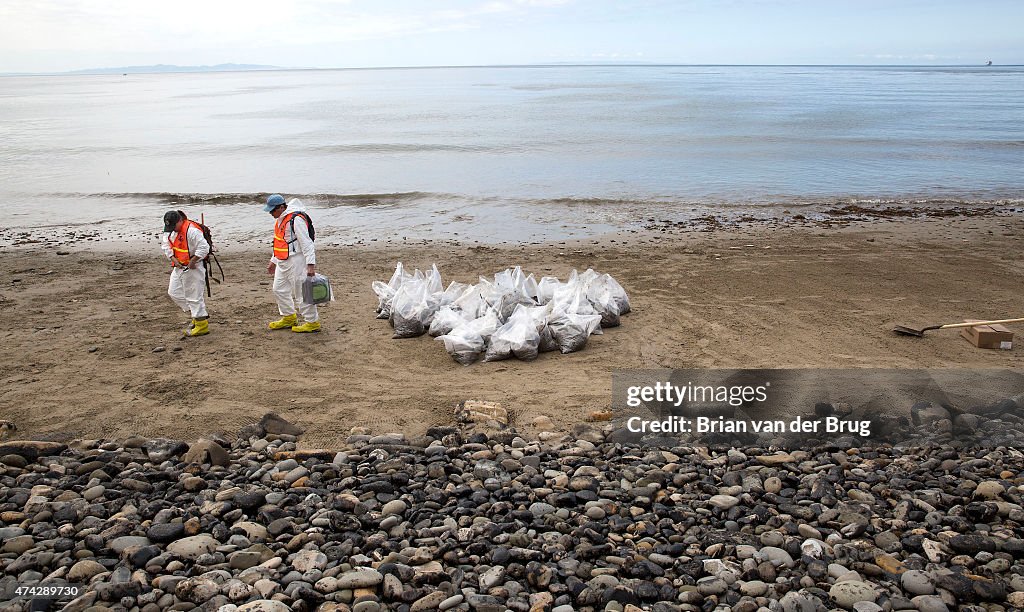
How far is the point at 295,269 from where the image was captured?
289 inches

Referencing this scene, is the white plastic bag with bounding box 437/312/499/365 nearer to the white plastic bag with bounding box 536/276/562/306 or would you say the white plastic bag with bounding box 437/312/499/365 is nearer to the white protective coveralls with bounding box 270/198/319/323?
the white plastic bag with bounding box 536/276/562/306

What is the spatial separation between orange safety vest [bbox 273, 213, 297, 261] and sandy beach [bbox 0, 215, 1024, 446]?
0.88 metres

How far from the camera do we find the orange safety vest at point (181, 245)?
7035 millimetres

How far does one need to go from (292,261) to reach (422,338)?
1.60 m

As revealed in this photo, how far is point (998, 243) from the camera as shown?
10.8m

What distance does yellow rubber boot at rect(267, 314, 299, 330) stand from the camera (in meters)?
7.48

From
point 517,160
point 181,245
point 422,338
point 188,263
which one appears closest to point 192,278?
point 188,263

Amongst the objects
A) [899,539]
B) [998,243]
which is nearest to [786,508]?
[899,539]

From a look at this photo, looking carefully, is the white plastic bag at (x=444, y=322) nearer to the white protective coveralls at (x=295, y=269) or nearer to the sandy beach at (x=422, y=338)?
the sandy beach at (x=422, y=338)

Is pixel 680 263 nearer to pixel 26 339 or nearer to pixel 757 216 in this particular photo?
pixel 757 216

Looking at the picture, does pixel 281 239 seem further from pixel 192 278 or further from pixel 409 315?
pixel 409 315

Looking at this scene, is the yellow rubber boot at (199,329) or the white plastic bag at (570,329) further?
the yellow rubber boot at (199,329)

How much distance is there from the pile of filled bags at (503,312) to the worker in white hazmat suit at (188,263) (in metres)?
1.84

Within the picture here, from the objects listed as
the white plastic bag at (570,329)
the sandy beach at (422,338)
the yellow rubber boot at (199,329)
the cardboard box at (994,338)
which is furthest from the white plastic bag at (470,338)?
the cardboard box at (994,338)
